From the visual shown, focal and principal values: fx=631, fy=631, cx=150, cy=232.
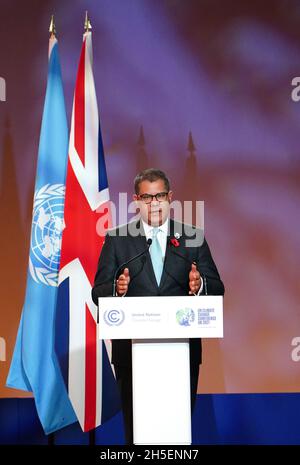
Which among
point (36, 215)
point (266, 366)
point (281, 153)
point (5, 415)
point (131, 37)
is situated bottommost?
point (5, 415)

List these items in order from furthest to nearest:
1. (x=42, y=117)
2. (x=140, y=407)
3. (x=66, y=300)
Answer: (x=42, y=117), (x=66, y=300), (x=140, y=407)

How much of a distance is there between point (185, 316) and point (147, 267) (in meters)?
0.69

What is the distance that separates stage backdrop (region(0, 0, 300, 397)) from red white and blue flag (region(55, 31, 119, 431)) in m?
0.44

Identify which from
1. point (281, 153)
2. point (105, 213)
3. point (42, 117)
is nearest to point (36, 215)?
point (105, 213)

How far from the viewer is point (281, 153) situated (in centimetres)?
468

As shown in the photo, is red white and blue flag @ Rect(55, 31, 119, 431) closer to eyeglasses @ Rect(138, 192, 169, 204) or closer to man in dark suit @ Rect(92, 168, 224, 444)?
man in dark suit @ Rect(92, 168, 224, 444)

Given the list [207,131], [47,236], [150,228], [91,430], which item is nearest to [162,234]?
[150,228]

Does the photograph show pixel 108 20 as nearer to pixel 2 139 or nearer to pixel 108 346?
pixel 2 139

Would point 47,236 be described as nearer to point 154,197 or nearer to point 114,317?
point 154,197

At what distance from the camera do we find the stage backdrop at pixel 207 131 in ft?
15.3

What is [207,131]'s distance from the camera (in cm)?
473

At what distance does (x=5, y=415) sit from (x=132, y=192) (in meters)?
1.89

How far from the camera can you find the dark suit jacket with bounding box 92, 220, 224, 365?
11.6 ft

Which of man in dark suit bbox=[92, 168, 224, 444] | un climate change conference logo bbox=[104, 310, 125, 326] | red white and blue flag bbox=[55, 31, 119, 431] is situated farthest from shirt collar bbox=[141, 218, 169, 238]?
un climate change conference logo bbox=[104, 310, 125, 326]
